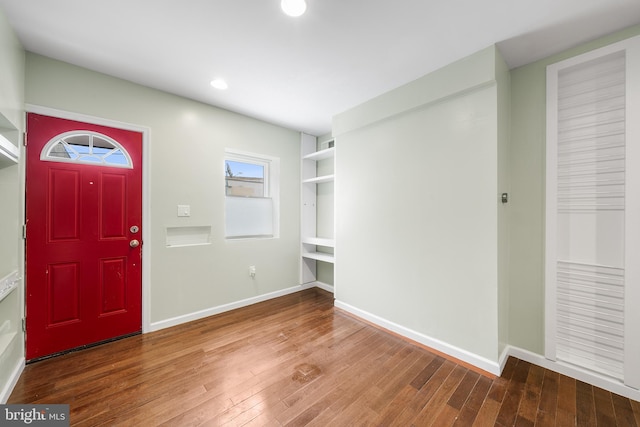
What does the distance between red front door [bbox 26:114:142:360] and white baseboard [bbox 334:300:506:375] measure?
8.24ft

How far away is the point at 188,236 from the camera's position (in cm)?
288

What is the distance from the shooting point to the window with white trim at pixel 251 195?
3314 millimetres

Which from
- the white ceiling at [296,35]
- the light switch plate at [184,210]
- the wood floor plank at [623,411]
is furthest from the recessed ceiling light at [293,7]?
the wood floor plank at [623,411]

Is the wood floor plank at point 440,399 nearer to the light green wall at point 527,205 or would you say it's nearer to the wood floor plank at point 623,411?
the light green wall at point 527,205

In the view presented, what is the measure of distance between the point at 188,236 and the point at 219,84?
5.72 feet

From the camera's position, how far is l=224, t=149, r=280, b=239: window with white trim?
3314 millimetres

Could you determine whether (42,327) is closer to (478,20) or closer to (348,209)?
(348,209)

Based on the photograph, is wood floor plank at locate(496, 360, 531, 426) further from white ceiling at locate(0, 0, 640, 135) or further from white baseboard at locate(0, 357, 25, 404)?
white baseboard at locate(0, 357, 25, 404)

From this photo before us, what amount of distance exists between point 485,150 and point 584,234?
1.01 meters

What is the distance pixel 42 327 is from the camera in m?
2.07

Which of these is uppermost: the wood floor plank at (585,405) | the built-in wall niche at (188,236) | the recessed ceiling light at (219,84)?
the recessed ceiling light at (219,84)

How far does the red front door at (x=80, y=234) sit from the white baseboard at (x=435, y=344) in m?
2.51

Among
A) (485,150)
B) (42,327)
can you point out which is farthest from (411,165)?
(42,327)

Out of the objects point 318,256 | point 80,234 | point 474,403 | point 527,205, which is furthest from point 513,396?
point 80,234
